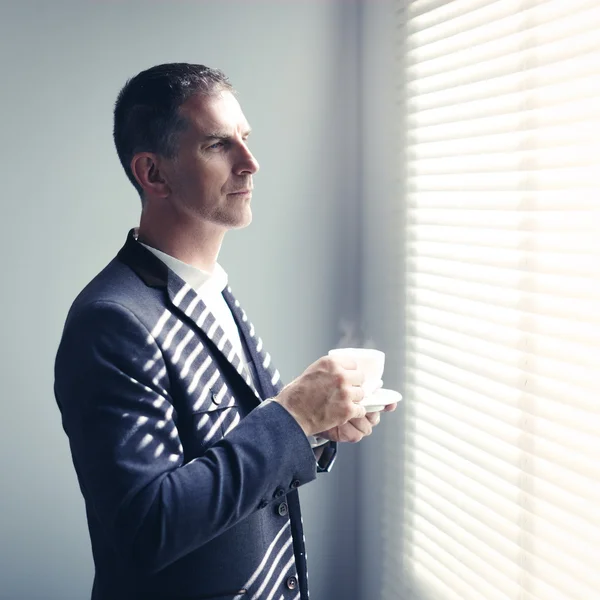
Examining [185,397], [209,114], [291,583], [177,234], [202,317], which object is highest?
[209,114]

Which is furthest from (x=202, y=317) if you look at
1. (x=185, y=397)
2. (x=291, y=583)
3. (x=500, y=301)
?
(x=500, y=301)

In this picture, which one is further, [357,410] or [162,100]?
[162,100]

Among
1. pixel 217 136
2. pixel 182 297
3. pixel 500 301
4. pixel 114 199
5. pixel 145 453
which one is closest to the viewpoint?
pixel 145 453

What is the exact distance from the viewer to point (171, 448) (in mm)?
1125

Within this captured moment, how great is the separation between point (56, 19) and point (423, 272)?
1.26 meters

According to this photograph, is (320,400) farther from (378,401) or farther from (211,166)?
(211,166)

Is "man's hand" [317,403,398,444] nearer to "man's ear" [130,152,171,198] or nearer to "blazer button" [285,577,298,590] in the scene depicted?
"blazer button" [285,577,298,590]

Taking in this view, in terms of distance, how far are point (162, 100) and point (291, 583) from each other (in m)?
0.90

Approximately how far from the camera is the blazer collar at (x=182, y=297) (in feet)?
4.23

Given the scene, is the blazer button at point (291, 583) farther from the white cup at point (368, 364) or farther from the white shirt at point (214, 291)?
the white cup at point (368, 364)

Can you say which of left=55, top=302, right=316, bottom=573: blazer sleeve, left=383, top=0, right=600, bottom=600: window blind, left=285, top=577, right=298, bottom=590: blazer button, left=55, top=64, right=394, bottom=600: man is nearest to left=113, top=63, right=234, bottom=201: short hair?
left=55, top=64, right=394, bottom=600: man

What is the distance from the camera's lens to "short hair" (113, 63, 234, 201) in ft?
4.58

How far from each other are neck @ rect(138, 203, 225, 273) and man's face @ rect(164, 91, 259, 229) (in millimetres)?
17

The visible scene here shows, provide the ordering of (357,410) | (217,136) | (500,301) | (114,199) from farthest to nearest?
(114,199) < (500,301) < (217,136) < (357,410)
